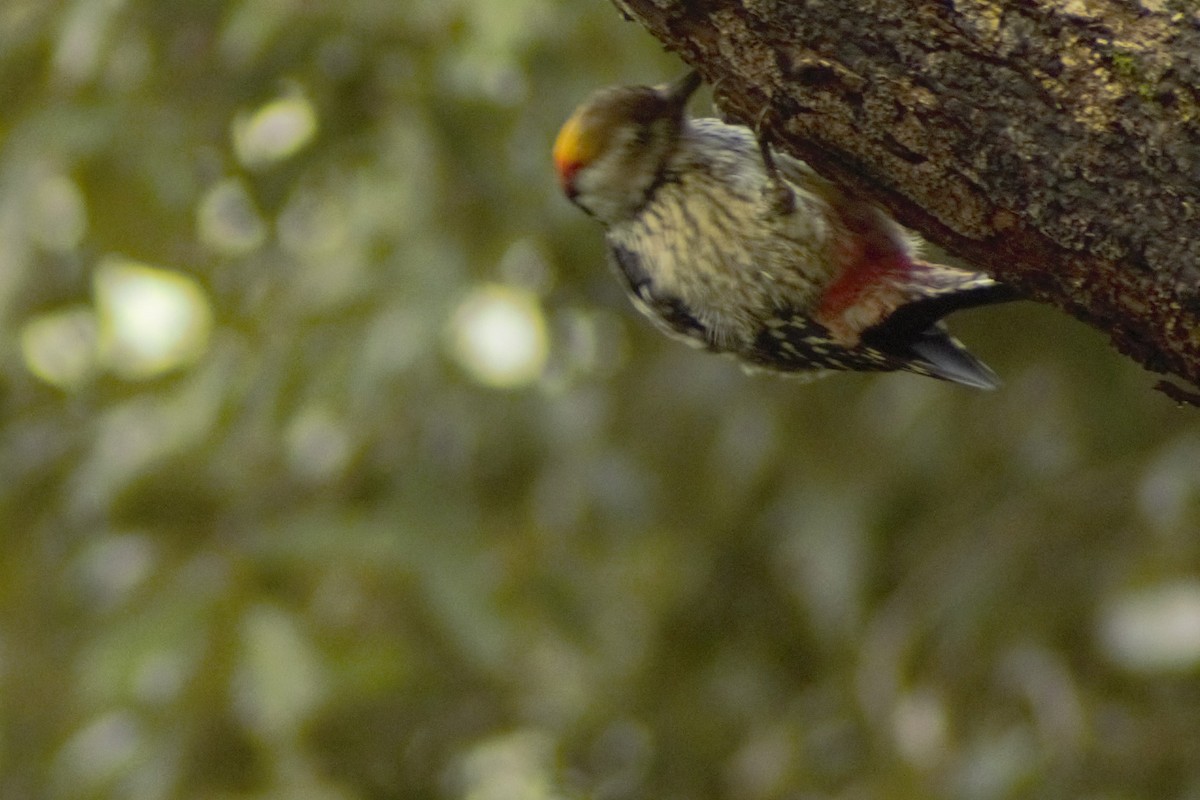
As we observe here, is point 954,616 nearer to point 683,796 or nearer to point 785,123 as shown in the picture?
point 683,796

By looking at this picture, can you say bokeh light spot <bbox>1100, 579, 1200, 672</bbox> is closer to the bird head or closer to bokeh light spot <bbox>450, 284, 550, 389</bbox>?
the bird head

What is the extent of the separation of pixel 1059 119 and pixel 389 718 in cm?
348

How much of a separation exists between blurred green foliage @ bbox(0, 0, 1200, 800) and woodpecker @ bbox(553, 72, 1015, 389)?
1070mm

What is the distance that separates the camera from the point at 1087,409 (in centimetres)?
411

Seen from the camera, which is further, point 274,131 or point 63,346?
point 63,346

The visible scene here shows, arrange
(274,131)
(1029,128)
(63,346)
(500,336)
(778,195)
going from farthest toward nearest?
(500,336), (63,346), (274,131), (778,195), (1029,128)

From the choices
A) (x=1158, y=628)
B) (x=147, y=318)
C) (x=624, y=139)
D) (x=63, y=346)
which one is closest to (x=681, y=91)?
(x=624, y=139)

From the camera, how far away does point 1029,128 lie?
153cm

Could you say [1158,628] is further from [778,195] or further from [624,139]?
[624,139]

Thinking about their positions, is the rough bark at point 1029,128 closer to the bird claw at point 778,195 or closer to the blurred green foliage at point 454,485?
the bird claw at point 778,195

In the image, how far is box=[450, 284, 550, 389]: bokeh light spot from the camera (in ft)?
15.0

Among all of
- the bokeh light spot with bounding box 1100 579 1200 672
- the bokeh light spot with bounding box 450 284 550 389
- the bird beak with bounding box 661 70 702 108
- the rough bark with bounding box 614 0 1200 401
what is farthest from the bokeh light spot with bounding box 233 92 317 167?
the rough bark with bounding box 614 0 1200 401

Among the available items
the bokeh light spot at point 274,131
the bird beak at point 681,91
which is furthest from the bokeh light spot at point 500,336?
the bird beak at point 681,91

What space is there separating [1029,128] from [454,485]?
299cm
